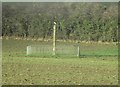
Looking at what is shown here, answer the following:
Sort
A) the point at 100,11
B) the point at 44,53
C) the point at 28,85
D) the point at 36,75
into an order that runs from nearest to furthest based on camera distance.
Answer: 1. the point at 28,85
2. the point at 36,75
3. the point at 44,53
4. the point at 100,11

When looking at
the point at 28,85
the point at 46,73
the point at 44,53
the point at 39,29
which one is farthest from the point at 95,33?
the point at 28,85

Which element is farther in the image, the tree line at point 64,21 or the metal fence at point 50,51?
the tree line at point 64,21

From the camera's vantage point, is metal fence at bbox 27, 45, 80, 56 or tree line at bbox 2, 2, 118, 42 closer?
metal fence at bbox 27, 45, 80, 56

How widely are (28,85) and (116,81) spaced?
2.80 meters

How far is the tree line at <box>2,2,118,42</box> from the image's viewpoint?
5381cm

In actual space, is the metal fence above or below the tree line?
below

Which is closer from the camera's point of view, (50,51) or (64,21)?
(50,51)

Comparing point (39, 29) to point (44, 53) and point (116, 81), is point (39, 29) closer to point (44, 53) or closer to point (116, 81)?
point (44, 53)

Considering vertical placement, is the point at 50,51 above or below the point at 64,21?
below

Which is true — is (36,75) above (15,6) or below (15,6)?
below

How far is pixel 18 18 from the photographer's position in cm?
6038

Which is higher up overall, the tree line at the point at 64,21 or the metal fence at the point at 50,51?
the tree line at the point at 64,21

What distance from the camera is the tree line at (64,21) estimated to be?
5381 centimetres

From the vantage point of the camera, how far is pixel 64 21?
59.5m
